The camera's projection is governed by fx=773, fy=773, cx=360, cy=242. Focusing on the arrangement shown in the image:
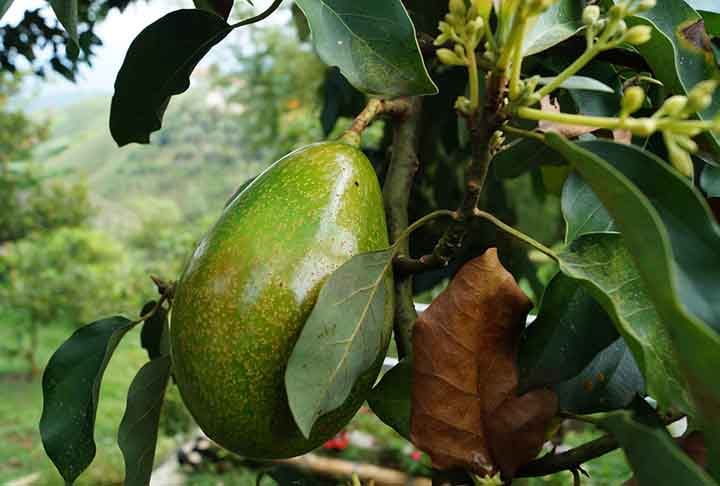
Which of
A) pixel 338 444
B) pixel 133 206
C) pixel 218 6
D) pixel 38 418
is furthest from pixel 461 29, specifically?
pixel 133 206

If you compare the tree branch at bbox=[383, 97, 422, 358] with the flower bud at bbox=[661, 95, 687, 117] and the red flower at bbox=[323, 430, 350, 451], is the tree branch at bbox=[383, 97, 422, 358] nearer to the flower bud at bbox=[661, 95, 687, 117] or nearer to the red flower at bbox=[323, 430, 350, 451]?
the flower bud at bbox=[661, 95, 687, 117]

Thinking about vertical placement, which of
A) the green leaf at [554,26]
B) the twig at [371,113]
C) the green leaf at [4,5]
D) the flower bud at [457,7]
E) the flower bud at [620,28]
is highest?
the flower bud at [457,7]

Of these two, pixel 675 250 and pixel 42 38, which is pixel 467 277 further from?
pixel 42 38

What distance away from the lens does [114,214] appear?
634 cm

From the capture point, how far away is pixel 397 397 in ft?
1.74

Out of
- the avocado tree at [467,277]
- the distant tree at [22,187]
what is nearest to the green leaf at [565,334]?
the avocado tree at [467,277]

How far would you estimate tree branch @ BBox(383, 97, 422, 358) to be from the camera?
547 mm

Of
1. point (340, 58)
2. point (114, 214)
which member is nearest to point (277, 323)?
point (340, 58)

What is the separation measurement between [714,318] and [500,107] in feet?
0.43

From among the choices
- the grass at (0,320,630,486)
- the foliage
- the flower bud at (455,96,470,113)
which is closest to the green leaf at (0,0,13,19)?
the flower bud at (455,96,470,113)

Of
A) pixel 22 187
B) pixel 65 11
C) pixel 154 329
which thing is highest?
pixel 65 11

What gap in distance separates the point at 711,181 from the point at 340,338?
27 centimetres

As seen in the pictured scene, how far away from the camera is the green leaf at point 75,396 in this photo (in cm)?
60

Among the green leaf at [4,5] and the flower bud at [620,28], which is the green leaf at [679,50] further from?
the green leaf at [4,5]
